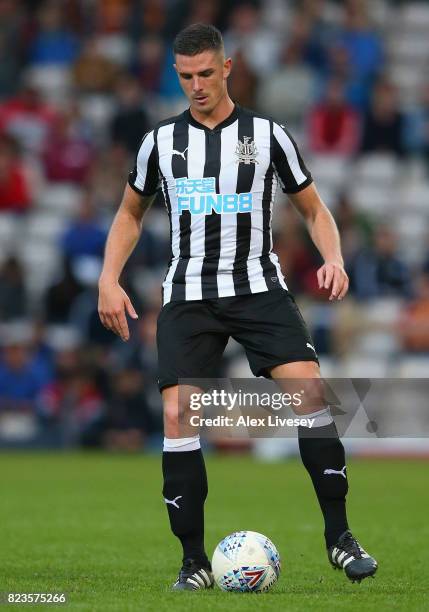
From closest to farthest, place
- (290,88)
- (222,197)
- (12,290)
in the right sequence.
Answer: (222,197) → (12,290) → (290,88)

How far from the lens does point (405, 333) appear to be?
1448 cm

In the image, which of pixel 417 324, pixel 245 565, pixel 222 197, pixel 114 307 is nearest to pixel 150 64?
pixel 417 324

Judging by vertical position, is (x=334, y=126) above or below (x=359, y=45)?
below

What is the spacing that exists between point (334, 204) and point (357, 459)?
3267 mm

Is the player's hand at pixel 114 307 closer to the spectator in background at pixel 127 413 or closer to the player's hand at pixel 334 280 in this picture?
the player's hand at pixel 334 280

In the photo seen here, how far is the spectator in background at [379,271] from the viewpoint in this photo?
1463cm

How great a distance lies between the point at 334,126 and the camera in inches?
656

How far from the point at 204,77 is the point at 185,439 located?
4.96ft

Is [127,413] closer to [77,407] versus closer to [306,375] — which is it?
[77,407]

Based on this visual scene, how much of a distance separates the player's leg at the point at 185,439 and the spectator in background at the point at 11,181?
416 inches

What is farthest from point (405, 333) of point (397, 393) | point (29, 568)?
point (29, 568)

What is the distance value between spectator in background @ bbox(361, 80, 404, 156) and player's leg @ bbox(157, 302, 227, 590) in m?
11.0

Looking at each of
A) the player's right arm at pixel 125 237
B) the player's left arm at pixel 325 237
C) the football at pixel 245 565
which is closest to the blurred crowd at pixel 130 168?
the player's right arm at pixel 125 237

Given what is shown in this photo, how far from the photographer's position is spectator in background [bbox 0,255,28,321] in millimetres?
15031
